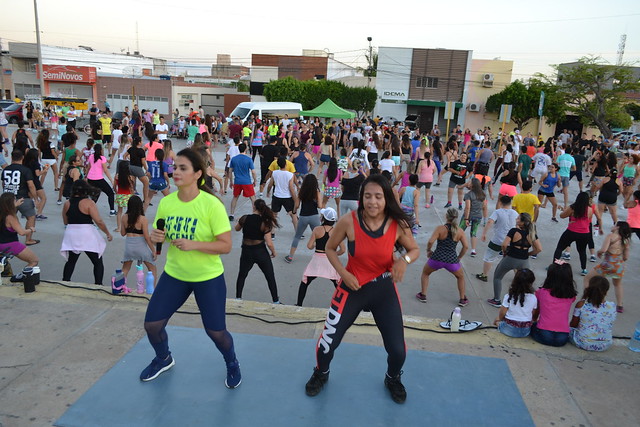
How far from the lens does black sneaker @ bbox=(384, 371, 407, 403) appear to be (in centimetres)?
351

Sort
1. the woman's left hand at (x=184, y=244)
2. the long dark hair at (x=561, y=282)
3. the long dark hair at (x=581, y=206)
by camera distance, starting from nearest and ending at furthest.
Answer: the woman's left hand at (x=184, y=244) < the long dark hair at (x=561, y=282) < the long dark hair at (x=581, y=206)

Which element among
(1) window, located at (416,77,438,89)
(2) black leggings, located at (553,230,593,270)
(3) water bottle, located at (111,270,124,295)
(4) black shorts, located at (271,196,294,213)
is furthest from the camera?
(1) window, located at (416,77,438,89)

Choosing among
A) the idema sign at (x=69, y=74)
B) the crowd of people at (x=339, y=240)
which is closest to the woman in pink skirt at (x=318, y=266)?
the crowd of people at (x=339, y=240)

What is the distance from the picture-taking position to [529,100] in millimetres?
39125

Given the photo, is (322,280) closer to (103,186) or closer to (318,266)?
(318,266)

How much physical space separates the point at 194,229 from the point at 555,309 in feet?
11.7

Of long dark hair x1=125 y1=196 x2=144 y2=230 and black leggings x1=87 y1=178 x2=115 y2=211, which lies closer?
long dark hair x1=125 y1=196 x2=144 y2=230

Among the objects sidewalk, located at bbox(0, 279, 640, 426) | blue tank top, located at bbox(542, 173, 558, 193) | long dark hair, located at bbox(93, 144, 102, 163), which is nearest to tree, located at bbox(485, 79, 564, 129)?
blue tank top, located at bbox(542, 173, 558, 193)

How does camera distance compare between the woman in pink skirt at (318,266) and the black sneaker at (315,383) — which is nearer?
the black sneaker at (315,383)

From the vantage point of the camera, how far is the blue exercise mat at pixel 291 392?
328 cm

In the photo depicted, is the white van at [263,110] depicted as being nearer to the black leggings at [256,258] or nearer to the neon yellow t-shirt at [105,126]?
the neon yellow t-shirt at [105,126]

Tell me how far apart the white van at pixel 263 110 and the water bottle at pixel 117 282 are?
71.0ft

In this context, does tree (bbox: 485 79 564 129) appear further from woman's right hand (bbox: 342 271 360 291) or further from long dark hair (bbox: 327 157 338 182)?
woman's right hand (bbox: 342 271 360 291)

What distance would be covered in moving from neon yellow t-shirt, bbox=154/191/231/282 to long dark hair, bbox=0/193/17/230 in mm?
3321
